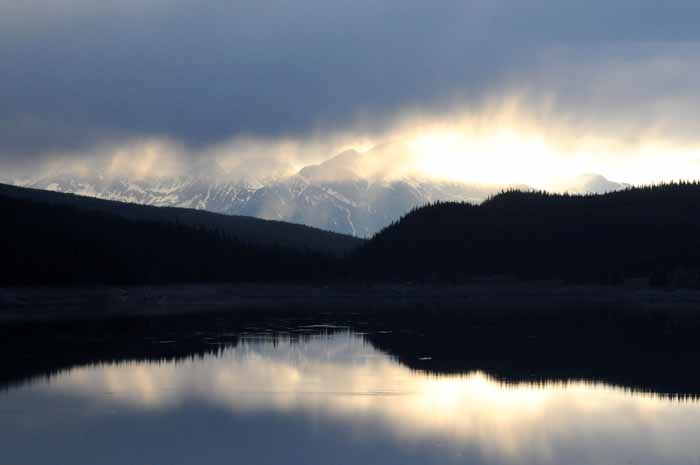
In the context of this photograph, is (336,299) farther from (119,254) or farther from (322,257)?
(322,257)

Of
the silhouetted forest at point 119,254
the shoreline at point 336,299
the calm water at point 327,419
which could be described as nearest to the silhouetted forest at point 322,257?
the silhouetted forest at point 119,254

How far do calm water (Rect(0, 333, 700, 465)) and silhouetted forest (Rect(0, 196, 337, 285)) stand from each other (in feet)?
256

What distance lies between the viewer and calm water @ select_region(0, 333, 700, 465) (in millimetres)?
33344

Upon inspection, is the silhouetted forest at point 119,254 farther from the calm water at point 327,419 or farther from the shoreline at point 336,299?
the calm water at point 327,419

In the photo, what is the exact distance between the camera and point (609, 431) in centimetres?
3719

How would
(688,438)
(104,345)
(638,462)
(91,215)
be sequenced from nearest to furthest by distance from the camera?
(638,462), (688,438), (104,345), (91,215)

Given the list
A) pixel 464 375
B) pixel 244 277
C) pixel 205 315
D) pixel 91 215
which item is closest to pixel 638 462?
pixel 464 375

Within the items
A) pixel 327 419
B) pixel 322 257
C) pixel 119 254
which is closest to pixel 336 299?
pixel 119 254

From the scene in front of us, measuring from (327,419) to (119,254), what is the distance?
393 feet

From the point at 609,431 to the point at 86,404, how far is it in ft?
67.5

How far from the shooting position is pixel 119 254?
156m

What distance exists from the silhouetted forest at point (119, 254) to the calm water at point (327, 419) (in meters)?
78.2

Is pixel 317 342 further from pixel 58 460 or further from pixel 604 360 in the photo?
pixel 58 460

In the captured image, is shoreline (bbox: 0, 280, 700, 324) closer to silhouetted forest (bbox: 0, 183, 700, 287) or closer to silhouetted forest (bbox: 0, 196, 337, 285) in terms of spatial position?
silhouetted forest (bbox: 0, 196, 337, 285)
